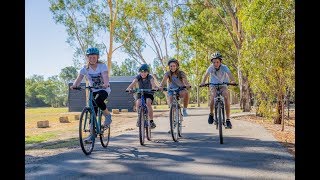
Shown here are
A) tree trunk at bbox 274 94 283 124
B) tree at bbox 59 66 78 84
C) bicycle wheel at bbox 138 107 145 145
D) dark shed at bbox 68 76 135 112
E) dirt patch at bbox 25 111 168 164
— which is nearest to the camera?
bicycle wheel at bbox 138 107 145 145

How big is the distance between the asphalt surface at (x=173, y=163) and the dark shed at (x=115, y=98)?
36334 millimetres

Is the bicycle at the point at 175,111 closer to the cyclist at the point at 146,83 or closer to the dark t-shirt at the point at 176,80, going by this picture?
the dark t-shirt at the point at 176,80

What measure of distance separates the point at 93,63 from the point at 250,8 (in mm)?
8851

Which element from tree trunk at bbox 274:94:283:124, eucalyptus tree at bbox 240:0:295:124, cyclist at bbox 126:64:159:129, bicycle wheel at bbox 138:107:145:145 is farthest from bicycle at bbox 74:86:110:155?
tree trunk at bbox 274:94:283:124

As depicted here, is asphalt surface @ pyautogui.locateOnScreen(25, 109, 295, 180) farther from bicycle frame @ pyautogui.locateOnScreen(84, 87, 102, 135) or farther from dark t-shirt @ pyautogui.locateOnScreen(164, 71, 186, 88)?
dark t-shirt @ pyautogui.locateOnScreen(164, 71, 186, 88)

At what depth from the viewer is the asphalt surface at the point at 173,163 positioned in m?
5.04

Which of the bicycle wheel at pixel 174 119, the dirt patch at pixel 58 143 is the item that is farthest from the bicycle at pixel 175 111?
the dirt patch at pixel 58 143

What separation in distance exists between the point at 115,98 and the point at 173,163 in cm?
3921

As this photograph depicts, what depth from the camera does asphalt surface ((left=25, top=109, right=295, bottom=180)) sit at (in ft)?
16.5

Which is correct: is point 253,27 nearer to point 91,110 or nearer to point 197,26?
point 91,110

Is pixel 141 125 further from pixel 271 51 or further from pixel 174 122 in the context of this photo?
pixel 271 51

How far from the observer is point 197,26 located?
30562mm

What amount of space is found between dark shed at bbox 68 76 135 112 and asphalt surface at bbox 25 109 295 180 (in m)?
36.3
